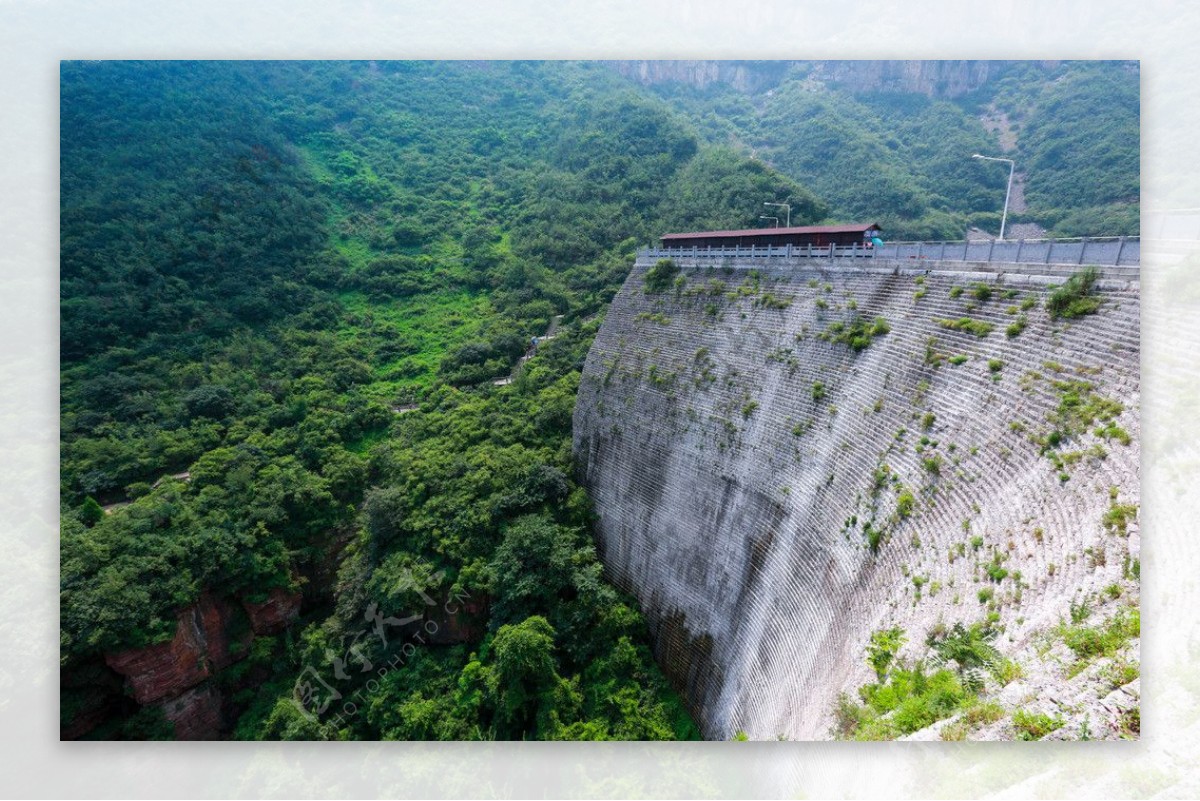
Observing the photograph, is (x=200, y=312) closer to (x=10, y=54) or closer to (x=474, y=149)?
(x=10, y=54)

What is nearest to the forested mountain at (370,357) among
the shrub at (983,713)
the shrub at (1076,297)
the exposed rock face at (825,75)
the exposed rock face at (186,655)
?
the exposed rock face at (186,655)

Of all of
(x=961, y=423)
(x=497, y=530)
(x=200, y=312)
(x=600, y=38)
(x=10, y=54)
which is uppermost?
(x=600, y=38)

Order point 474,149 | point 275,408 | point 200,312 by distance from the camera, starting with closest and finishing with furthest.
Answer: point 275,408 → point 200,312 → point 474,149

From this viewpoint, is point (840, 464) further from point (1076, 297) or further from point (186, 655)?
point (186, 655)

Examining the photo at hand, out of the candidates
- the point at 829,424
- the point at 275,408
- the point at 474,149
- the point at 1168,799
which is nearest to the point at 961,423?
the point at 829,424

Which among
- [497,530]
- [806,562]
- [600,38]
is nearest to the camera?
[600,38]

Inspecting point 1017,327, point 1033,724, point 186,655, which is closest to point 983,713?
point 1033,724

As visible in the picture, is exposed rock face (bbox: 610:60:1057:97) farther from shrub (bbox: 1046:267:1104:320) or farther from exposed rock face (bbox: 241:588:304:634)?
exposed rock face (bbox: 241:588:304:634)

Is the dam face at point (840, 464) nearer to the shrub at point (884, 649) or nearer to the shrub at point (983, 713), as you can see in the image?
the shrub at point (884, 649)
